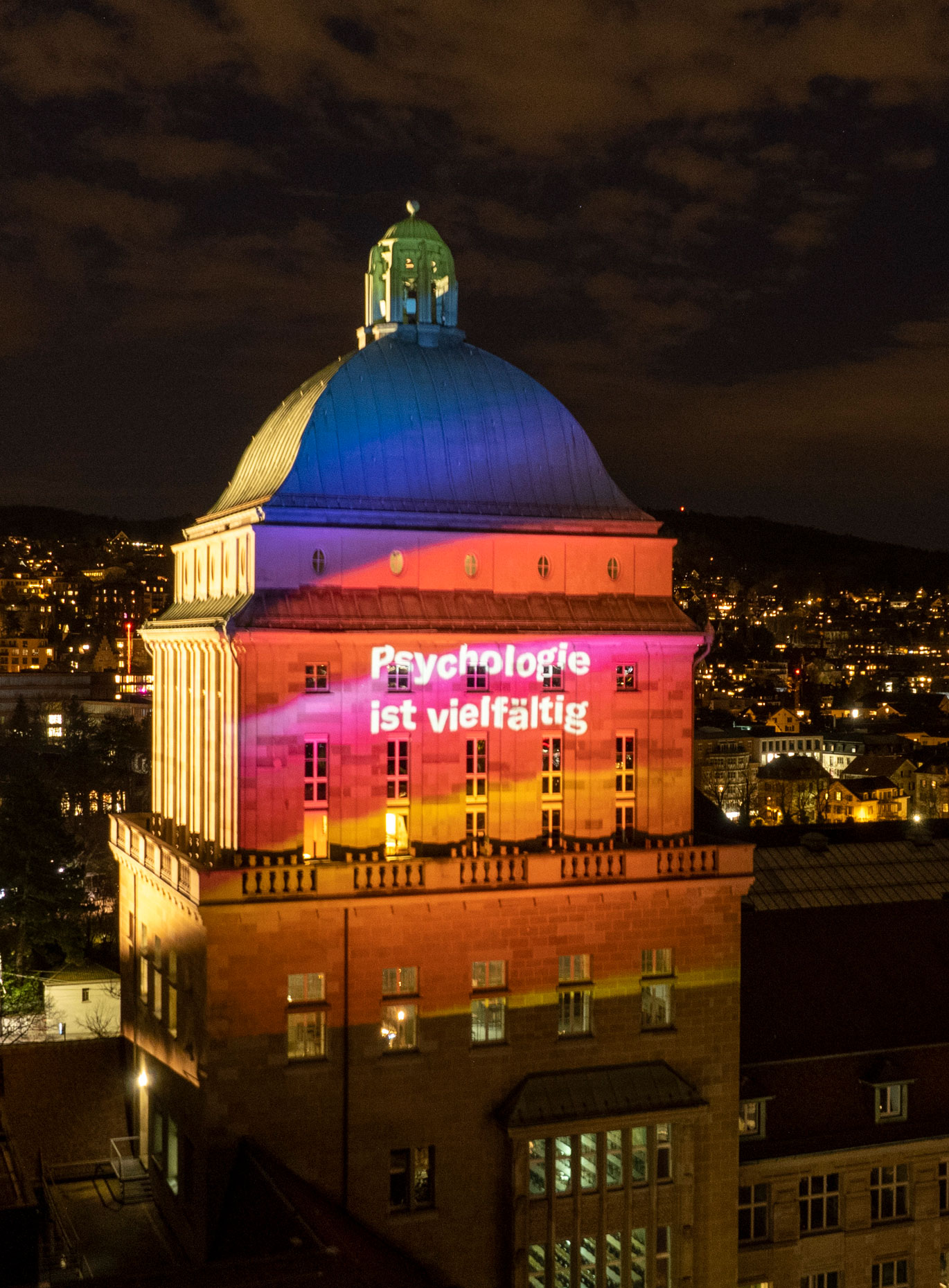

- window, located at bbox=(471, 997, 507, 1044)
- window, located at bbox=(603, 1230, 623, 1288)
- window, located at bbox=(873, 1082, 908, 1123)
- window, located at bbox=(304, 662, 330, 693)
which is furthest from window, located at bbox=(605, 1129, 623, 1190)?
window, located at bbox=(304, 662, 330, 693)

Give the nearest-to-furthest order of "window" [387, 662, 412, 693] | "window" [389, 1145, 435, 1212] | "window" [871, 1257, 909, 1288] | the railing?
the railing < "window" [389, 1145, 435, 1212] < "window" [387, 662, 412, 693] < "window" [871, 1257, 909, 1288]

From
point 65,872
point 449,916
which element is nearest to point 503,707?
point 449,916

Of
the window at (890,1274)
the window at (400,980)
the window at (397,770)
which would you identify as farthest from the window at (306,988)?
the window at (890,1274)

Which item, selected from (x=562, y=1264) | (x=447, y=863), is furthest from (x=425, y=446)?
(x=562, y=1264)

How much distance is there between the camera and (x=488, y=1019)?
38094 mm

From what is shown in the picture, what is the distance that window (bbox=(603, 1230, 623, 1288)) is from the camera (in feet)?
123

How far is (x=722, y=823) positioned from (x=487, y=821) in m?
41.5

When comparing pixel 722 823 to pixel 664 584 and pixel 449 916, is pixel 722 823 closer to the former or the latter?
pixel 664 584

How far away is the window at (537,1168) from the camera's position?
37281 mm

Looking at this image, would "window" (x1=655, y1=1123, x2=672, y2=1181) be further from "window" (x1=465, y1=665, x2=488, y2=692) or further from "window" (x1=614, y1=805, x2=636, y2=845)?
"window" (x1=465, y1=665, x2=488, y2=692)

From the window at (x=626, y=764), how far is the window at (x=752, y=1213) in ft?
40.3

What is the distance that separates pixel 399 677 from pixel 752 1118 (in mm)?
17411

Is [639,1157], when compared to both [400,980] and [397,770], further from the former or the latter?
[397,770]

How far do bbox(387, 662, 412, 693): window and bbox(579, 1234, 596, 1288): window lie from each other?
15.0 m
